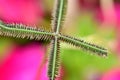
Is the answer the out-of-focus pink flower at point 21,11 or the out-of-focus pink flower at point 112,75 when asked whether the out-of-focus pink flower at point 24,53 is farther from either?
the out-of-focus pink flower at point 112,75

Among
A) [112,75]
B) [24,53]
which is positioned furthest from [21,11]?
[112,75]

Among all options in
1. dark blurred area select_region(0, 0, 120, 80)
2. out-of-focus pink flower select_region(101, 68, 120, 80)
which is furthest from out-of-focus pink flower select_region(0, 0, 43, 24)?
out-of-focus pink flower select_region(101, 68, 120, 80)

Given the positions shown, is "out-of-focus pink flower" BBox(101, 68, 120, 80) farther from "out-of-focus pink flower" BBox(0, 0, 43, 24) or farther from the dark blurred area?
"out-of-focus pink flower" BBox(0, 0, 43, 24)

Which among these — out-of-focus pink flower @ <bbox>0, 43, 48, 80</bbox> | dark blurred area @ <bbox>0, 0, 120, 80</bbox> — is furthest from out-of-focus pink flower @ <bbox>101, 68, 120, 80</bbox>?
out-of-focus pink flower @ <bbox>0, 43, 48, 80</bbox>

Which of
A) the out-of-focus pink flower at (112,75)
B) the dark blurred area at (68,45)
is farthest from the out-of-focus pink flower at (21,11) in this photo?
the out-of-focus pink flower at (112,75)

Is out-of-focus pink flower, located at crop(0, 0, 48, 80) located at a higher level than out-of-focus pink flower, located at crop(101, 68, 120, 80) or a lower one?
higher

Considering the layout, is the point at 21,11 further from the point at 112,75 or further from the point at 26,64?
the point at 112,75

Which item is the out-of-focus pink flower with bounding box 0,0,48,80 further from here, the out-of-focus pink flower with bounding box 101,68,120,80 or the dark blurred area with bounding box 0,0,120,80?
the out-of-focus pink flower with bounding box 101,68,120,80

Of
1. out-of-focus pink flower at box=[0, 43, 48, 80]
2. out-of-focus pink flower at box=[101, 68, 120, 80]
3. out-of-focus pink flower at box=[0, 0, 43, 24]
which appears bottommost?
out-of-focus pink flower at box=[101, 68, 120, 80]
